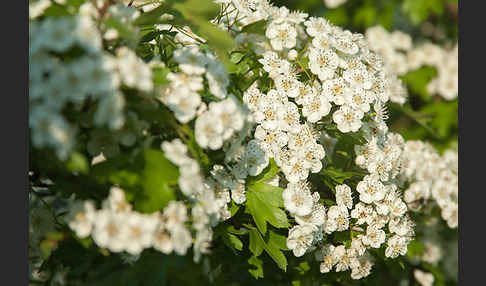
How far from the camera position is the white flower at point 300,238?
2050 millimetres

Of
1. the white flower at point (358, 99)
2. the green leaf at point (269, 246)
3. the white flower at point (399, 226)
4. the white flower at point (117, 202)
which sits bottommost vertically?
the white flower at point (399, 226)

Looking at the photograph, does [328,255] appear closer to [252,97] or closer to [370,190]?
[370,190]

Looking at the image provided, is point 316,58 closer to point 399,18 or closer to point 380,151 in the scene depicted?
point 380,151

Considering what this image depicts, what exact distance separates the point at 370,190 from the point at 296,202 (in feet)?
1.41

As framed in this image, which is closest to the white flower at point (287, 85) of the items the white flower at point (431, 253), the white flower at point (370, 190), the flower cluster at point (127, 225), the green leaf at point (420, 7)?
the white flower at point (370, 190)

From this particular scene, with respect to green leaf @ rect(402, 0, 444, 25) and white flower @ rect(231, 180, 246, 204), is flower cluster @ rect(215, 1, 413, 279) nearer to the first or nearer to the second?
white flower @ rect(231, 180, 246, 204)

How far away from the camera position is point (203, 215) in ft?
5.35

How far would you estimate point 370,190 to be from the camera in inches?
89.6

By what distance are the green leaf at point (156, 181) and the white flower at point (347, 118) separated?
884mm

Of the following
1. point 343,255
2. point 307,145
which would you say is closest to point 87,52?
point 307,145

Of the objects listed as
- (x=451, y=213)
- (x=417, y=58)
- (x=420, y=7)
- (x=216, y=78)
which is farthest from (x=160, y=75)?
(x=417, y=58)

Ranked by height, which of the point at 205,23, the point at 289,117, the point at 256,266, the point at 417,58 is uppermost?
the point at 205,23

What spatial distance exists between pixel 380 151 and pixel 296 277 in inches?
28.0

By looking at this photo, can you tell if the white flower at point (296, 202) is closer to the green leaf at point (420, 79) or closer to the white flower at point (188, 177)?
the white flower at point (188, 177)
